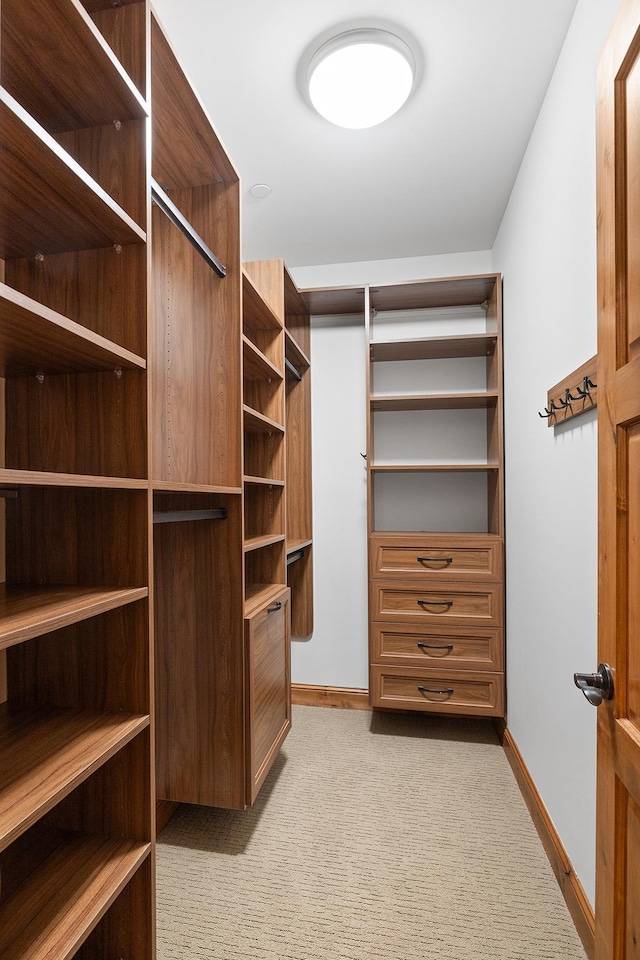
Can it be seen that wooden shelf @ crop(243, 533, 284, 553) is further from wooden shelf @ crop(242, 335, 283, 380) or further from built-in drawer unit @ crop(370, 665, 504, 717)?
built-in drawer unit @ crop(370, 665, 504, 717)

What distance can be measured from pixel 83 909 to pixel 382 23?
7.61ft

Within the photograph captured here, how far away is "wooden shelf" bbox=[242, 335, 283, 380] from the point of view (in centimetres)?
193

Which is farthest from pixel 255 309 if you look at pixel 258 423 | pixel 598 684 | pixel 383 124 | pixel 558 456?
pixel 598 684

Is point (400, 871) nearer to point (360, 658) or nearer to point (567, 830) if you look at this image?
point (567, 830)

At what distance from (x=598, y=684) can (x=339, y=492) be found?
2.31 meters

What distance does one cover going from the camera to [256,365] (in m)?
2.21

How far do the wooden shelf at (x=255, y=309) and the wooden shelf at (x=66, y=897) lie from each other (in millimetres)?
1714

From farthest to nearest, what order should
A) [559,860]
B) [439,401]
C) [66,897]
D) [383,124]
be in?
[439,401] → [383,124] → [559,860] → [66,897]

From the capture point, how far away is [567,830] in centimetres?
158

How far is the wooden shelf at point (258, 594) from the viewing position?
1.89 metres

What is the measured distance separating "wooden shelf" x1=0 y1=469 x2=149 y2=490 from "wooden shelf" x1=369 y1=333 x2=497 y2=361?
76.8 inches

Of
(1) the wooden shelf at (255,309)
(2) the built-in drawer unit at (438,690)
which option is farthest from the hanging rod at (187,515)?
(2) the built-in drawer unit at (438,690)

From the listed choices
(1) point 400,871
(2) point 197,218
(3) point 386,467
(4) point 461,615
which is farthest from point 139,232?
(4) point 461,615

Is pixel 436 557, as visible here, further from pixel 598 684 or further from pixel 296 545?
pixel 598 684
